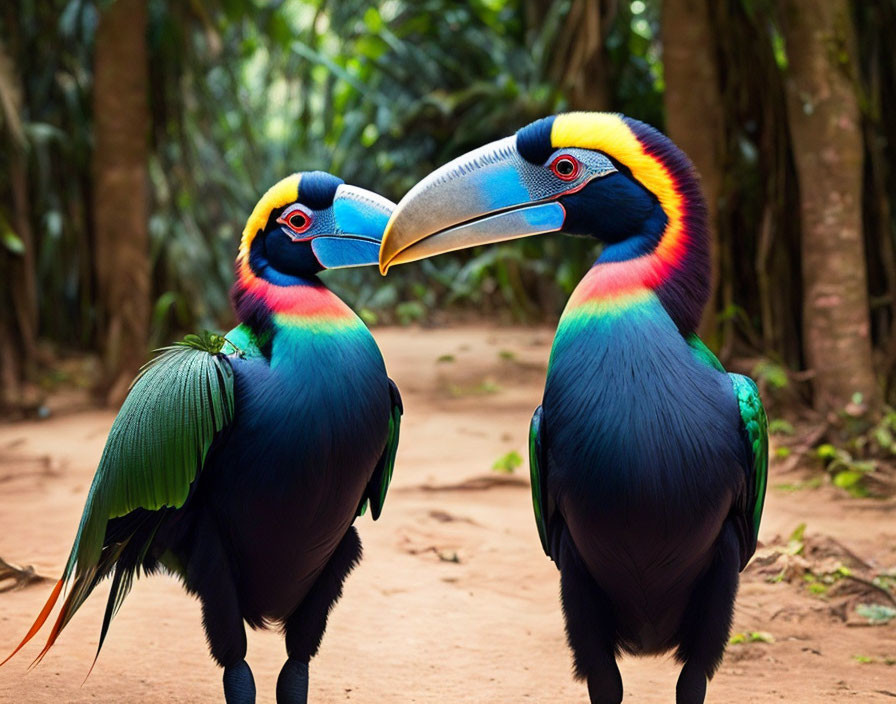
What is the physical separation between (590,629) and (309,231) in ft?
3.74

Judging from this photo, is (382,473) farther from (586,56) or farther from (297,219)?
(586,56)

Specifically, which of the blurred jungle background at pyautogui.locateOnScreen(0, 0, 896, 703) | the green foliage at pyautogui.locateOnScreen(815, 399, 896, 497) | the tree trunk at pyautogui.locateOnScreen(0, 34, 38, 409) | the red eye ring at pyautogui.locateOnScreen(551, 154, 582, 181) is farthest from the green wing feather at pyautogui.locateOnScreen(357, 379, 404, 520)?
the tree trunk at pyautogui.locateOnScreen(0, 34, 38, 409)

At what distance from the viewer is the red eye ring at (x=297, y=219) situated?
8.27ft

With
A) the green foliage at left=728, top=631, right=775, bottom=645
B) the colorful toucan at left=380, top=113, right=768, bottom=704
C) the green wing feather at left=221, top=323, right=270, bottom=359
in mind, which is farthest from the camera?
the green foliage at left=728, top=631, right=775, bottom=645

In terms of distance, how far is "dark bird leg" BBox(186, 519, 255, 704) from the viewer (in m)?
2.37

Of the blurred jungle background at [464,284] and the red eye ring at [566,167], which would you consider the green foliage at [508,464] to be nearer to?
the blurred jungle background at [464,284]

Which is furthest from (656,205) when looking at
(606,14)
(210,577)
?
(606,14)

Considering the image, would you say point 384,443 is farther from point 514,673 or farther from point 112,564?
point 514,673

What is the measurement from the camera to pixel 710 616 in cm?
229

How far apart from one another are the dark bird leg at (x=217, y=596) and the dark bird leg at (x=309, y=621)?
7.5 inches

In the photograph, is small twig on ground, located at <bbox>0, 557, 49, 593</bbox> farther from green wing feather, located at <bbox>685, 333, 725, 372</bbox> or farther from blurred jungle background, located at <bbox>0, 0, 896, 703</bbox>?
green wing feather, located at <bbox>685, 333, 725, 372</bbox>

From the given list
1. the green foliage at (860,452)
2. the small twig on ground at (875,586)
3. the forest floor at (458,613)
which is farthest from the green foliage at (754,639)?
the green foliage at (860,452)

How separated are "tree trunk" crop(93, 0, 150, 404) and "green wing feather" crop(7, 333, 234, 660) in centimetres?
506

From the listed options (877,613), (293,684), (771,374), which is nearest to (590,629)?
(293,684)
